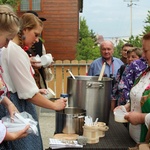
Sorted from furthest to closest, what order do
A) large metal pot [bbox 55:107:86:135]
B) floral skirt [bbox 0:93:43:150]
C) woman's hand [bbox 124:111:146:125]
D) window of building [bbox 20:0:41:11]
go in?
window of building [bbox 20:0:41:11], large metal pot [bbox 55:107:86:135], floral skirt [bbox 0:93:43:150], woman's hand [bbox 124:111:146:125]

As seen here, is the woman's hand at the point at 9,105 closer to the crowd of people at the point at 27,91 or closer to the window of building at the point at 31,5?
the crowd of people at the point at 27,91

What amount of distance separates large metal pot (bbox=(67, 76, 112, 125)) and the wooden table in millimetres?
123

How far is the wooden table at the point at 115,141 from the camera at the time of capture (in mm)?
1756

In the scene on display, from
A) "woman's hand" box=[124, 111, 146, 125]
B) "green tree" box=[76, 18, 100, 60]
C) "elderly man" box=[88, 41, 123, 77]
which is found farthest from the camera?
"green tree" box=[76, 18, 100, 60]

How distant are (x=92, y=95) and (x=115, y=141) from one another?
1.10 ft

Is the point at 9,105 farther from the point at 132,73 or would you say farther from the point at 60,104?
the point at 132,73

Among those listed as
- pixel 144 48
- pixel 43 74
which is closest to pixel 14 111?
pixel 144 48

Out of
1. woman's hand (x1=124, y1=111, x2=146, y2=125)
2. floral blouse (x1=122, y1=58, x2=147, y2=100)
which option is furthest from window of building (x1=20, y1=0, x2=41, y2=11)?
woman's hand (x1=124, y1=111, x2=146, y2=125)

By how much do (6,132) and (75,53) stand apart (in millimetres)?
15791

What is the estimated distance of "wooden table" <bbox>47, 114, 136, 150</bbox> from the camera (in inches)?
69.1

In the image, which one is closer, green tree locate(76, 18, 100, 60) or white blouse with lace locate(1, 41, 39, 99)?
white blouse with lace locate(1, 41, 39, 99)

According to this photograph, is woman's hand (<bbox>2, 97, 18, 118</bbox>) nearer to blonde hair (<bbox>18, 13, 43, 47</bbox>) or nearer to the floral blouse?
blonde hair (<bbox>18, 13, 43, 47</bbox>)

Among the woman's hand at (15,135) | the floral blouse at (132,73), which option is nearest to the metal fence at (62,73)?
the floral blouse at (132,73)

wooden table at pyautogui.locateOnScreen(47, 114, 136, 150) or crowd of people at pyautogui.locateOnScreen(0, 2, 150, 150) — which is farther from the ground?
crowd of people at pyautogui.locateOnScreen(0, 2, 150, 150)
